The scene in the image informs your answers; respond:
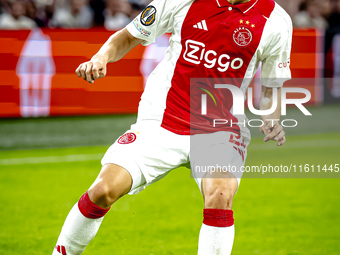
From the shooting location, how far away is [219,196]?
2.56 m

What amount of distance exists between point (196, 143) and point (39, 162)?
159 inches

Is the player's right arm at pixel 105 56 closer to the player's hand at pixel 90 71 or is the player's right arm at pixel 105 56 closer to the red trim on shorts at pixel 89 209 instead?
the player's hand at pixel 90 71

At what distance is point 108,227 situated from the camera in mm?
4105

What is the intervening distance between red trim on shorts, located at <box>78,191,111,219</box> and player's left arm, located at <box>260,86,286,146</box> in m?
1.10

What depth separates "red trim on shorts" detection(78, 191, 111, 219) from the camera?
8.64ft

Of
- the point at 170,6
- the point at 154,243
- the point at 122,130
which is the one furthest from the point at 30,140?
the point at 170,6

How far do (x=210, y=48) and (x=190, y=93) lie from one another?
288 mm

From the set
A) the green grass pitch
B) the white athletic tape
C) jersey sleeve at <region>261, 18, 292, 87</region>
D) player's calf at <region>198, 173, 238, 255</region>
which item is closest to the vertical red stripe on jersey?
jersey sleeve at <region>261, 18, 292, 87</region>

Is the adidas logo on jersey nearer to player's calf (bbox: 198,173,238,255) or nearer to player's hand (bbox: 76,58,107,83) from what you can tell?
player's hand (bbox: 76,58,107,83)

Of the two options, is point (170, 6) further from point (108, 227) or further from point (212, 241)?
point (108, 227)

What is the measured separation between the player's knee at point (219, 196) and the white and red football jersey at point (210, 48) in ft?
1.42

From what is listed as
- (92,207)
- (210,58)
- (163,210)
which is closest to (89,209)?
(92,207)

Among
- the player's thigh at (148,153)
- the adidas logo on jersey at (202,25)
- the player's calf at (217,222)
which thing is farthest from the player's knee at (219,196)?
the adidas logo on jersey at (202,25)

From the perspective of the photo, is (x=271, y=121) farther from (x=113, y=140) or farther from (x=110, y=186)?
(x=113, y=140)
